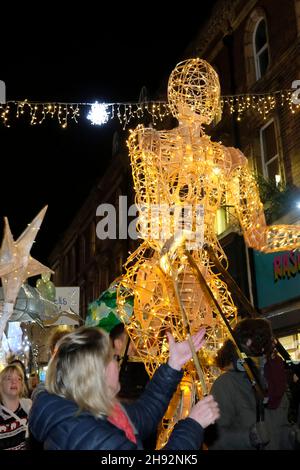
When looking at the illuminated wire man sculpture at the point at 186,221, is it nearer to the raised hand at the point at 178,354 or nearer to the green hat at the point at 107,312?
the raised hand at the point at 178,354

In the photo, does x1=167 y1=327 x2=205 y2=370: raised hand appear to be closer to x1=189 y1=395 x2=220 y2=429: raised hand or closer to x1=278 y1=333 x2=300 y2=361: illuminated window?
x1=189 y1=395 x2=220 y2=429: raised hand

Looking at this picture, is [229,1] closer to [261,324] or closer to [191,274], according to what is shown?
[191,274]

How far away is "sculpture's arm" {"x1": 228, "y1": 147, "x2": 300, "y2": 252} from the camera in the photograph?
435cm

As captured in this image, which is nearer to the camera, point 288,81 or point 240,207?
point 240,207

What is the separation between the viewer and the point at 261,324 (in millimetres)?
2891

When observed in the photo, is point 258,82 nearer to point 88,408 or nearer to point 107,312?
point 107,312

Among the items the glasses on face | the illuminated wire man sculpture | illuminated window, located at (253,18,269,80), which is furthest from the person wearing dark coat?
illuminated window, located at (253,18,269,80)

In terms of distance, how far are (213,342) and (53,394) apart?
2844 mm

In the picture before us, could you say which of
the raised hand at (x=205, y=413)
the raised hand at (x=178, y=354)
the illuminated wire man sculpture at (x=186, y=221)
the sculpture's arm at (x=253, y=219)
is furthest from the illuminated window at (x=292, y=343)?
the raised hand at (x=205, y=413)

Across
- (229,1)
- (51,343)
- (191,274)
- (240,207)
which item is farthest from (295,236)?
(229,1)

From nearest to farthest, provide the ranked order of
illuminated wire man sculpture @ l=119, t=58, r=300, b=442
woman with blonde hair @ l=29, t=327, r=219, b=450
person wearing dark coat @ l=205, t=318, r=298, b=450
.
Result: woman with blonde hair @ l=29, t=327, r=219, b=450
person wearing dark coat @ l=205, t=318, r=298, b=450
illuminated wire man sculpture @ l=119, t=58, r=300, b=442

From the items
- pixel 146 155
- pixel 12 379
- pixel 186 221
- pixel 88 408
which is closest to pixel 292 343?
pixel 186 221

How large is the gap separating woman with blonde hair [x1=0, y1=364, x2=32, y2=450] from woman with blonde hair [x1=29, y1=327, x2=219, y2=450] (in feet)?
7.58

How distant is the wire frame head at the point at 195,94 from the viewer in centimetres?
482
